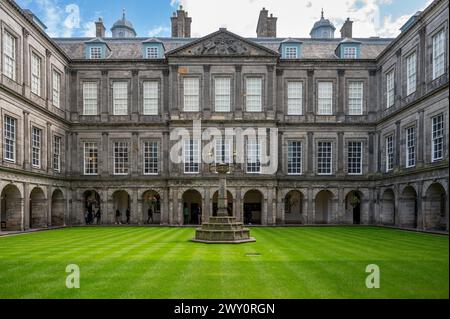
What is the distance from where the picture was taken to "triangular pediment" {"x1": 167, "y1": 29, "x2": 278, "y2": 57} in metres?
33.6

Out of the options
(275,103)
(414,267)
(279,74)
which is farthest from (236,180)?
(414,267)

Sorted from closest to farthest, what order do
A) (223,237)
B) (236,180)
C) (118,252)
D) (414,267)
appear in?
(414,267)
(118,252)
(223,237)
(236,180)

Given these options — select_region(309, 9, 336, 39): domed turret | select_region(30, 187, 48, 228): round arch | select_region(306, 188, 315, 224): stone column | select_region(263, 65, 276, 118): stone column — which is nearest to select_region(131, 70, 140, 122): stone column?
select_region(30, 187, 48, 228): round arch

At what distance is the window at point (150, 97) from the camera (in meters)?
35.2

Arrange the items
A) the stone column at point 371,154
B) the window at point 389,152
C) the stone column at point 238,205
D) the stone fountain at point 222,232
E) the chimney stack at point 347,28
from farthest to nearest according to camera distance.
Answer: the chimney stack at point 347,28, the stone column at point 371,154, the stone column at point 238,205, the window at point 389,152, the stone fountain at point 222,232

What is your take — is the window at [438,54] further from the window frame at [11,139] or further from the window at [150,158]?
the window frame at [11,139]

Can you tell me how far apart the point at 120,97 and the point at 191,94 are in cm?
642

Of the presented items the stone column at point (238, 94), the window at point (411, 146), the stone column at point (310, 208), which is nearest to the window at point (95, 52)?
the stone column at point (238, 94)

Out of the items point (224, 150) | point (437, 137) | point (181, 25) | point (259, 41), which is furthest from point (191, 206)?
point (437, 137)

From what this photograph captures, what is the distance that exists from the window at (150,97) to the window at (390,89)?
63.3 ft

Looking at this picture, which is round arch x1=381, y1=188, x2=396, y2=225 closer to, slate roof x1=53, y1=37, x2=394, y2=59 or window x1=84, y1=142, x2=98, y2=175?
slate roof x1=53, y1=37, x2=394, y2=59

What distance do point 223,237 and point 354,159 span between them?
20.4 metres

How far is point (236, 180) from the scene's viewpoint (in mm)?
33188

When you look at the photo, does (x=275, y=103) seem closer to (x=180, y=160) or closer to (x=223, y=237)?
(x=180, y=160)
